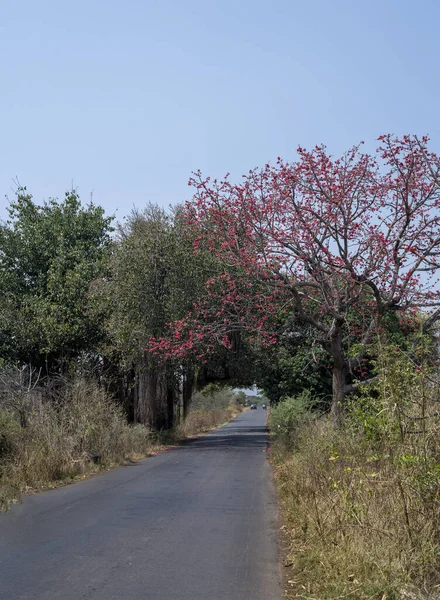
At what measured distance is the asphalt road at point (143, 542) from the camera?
661 centimetres

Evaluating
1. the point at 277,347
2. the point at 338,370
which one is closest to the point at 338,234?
the point at 338,370

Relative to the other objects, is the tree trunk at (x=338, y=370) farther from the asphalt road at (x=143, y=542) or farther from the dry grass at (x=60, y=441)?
the dry grass at (x=60, y=441)

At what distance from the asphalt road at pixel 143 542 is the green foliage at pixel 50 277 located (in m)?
14.4

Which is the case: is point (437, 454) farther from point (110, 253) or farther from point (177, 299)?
point (110, 253)

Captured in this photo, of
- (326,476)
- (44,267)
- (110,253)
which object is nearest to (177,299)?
(110,253)

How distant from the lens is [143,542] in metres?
8.75

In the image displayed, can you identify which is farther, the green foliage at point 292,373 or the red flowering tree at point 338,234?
the green foliage at point 292,373

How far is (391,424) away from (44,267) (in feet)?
88.4

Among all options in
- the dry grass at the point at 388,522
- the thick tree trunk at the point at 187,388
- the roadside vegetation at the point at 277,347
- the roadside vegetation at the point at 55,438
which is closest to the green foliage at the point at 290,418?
the roadside vegetation at the point at 277,347

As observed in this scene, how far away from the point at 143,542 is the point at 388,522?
336 centimetres

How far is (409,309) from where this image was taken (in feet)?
54.4

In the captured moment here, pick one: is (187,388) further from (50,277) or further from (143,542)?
(143,542)

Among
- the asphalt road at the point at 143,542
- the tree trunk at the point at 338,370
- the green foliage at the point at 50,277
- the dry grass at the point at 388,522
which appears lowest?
the asphalt road at the point at 143,542

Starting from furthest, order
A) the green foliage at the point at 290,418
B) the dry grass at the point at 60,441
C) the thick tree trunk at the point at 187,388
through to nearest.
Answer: the thick tree trunk at the point at 187,388 < the green foliage at the point at 290,418 < the dry grass at the point at 60,441
